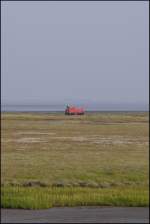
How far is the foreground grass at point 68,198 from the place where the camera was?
58.2 ft

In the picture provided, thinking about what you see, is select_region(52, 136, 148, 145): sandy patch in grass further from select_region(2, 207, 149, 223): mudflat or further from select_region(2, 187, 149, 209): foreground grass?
select_region(2, 207, 149, 223): mudflat

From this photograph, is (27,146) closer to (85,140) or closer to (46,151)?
(46,151)

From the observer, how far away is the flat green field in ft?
60.6

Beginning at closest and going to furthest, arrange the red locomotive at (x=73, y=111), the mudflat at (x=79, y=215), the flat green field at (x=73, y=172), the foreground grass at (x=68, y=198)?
the mudflat at (x=79, y=215)
the foreground grass at (x=68, y=198)
the flat green field at (x=73, y=172)
the red locomotive at (x=73, y=111)

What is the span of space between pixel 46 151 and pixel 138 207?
2189 centimetres

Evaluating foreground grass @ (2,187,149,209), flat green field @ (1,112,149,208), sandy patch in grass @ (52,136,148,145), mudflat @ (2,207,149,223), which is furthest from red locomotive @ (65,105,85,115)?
mudflat @ (2,207,149,223)

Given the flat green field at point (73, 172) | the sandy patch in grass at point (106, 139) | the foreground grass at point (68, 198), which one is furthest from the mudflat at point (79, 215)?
the sandy patch in grass at point (106, 139)

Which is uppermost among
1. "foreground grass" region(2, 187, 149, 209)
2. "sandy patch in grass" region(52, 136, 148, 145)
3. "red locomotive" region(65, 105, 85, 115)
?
"red locomotive" region(65, 105, 85, 115)

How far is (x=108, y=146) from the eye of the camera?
4312 centimetres

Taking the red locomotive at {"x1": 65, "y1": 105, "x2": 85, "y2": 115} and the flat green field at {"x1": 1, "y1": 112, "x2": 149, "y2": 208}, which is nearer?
the flat green field at {"x1": 1, "y1": 112, "x2": 149, "y2": 208}

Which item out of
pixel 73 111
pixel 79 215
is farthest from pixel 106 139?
pixel 73 111

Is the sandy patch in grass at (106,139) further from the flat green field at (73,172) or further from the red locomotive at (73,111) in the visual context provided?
the red locomotive at (73,111)

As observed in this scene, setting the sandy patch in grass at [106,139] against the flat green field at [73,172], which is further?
the sandy patch in grass at [106,139]

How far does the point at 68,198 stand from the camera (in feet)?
60.7
